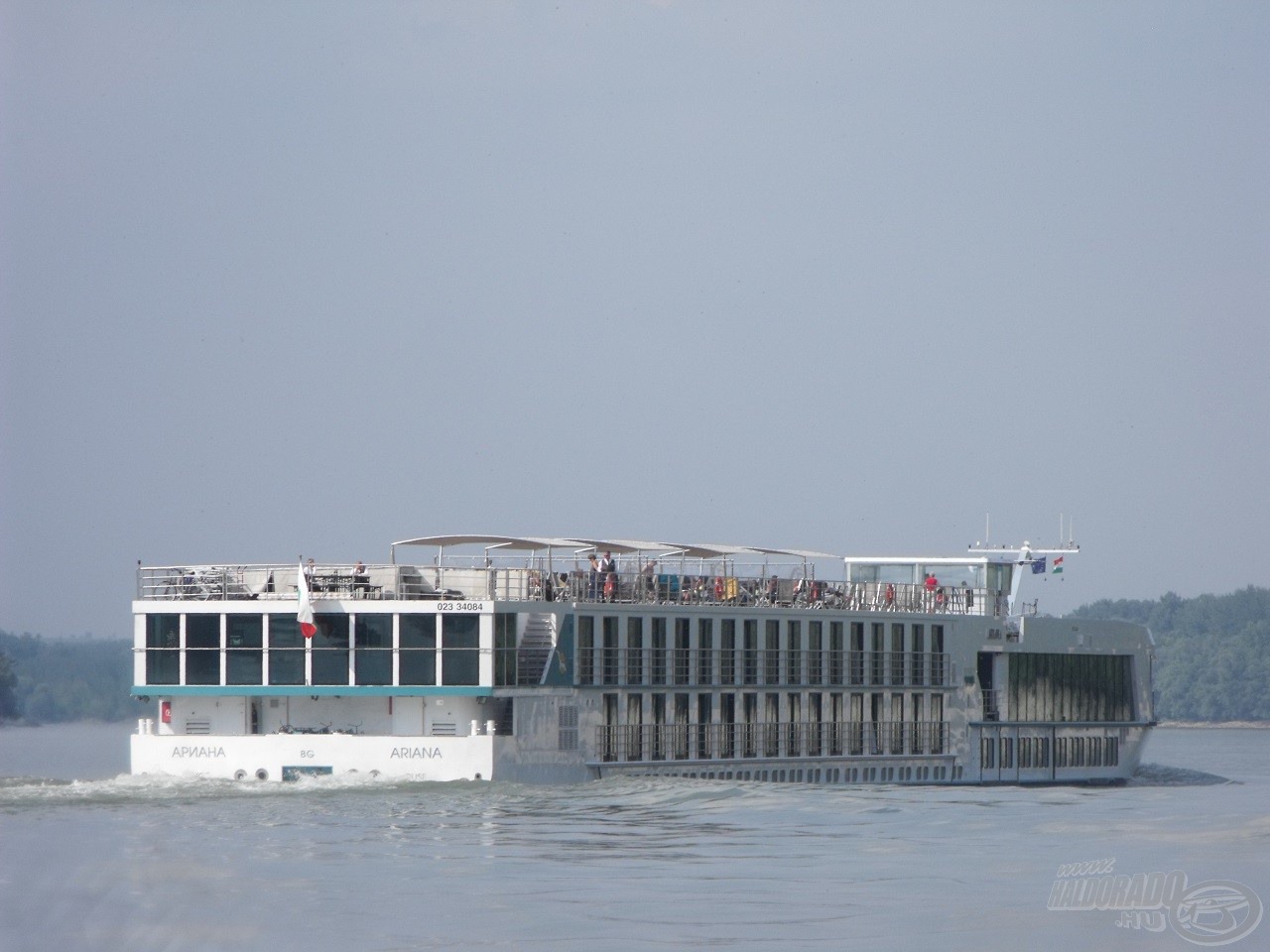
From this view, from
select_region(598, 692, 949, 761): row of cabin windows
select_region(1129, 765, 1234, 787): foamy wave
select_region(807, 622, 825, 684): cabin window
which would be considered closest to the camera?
select_region(598, 692, 949, 761): row of cabin windows

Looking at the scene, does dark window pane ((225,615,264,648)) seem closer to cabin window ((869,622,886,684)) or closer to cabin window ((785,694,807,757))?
cabin window ((785,694,807,757))

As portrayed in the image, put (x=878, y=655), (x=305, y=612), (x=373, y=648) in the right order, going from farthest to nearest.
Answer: (x=878, y=655), (x=373, y=648), (x=305, y=612)

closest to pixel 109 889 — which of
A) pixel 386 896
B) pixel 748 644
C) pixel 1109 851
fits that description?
pixel 386 896

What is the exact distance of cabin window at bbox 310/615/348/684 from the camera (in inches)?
1789

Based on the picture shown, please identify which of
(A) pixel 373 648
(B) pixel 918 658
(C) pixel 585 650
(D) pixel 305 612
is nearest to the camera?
(D) pixel 305 612

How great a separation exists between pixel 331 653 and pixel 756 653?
33.8 ft

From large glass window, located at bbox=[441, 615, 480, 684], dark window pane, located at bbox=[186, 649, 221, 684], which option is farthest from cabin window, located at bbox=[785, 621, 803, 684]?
dark window pane, located at bbox=[186, 649, 221, 684]

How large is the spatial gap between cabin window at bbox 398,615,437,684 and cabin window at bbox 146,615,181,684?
15.6 feet

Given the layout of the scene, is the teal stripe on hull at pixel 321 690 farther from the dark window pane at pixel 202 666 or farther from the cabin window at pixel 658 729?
the cabin window at pixel 658 729

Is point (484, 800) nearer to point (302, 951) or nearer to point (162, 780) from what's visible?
point (162, 780)

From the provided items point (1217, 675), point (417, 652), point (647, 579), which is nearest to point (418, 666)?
point (417, 652)

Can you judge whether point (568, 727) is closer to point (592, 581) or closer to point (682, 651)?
point (592, 581)

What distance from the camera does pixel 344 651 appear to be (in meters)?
45.4

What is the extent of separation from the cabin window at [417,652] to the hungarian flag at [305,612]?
1676 millimetres
